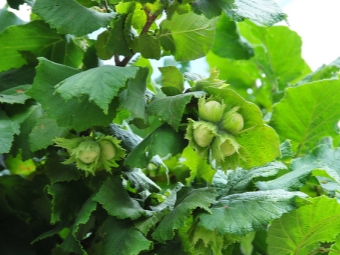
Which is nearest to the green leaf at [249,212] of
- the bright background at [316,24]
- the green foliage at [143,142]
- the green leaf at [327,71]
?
the green foliage at [143,142]

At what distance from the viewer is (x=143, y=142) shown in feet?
1.65

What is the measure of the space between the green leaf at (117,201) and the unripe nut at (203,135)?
0.35 feet

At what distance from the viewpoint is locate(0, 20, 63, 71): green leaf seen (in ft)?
2.02

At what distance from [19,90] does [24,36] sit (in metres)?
0.08

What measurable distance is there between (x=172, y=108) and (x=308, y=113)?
0.30 meters

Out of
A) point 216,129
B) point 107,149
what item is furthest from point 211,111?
point 107,149

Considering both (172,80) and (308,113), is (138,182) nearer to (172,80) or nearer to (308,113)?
(172,80)

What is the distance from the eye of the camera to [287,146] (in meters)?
0.63

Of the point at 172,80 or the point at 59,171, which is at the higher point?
the point at 172,80

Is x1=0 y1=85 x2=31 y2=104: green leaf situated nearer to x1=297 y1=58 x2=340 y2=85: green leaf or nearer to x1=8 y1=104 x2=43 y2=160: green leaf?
x1=8 y1=104 x2=43 y2=160: green leaf

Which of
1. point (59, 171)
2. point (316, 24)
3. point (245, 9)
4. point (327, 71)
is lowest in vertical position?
point (316, 24)

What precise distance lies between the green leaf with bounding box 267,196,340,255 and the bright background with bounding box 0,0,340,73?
1.23 m

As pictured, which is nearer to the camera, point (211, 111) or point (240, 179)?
point (211, 111)

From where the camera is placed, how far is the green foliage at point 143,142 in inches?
18.8
